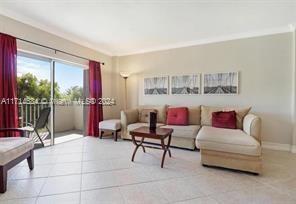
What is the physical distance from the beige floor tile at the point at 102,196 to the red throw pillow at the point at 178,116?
7.23 feet

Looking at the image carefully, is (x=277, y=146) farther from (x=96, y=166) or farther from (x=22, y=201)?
(x=22, y=201)

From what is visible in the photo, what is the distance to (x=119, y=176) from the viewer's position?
2285 millimetres

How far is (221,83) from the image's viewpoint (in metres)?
3.95

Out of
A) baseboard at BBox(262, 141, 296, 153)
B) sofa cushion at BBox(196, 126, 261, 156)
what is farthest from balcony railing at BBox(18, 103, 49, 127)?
baseboard at BBox(262, 141, 296, 153)

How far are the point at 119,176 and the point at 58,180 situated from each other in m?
0.78

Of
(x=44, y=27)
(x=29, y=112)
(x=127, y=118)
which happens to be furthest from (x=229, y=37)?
(x=29, y=112)

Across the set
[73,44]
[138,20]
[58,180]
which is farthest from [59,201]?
[73,44]

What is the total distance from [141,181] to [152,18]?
266cm

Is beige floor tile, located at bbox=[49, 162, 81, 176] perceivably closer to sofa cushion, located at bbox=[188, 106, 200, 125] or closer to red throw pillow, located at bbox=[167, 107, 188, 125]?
red throw pillow, located at bbox=[167, 107, 188, 125]

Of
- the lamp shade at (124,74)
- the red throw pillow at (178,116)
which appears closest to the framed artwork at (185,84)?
the red throw pillow at (178,116)

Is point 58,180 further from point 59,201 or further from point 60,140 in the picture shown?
point 60,140

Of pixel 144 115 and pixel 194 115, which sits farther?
pixel 144 115

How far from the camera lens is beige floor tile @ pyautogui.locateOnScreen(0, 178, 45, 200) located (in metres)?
1.81

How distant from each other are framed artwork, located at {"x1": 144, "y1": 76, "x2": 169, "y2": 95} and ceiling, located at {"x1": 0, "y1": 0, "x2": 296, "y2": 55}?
3.44ft
